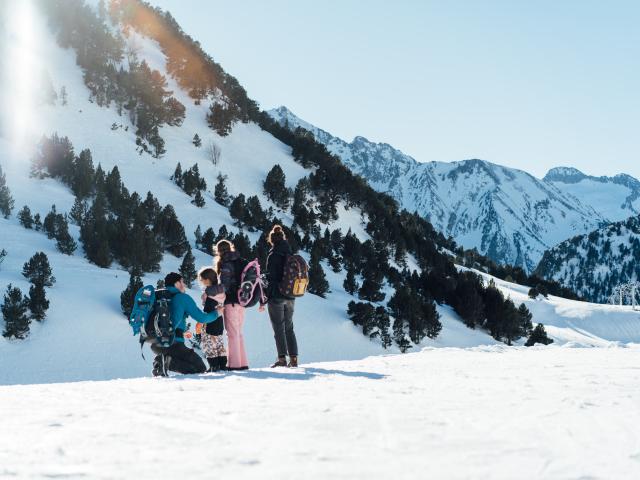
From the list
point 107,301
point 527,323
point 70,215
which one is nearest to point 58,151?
point 70,215

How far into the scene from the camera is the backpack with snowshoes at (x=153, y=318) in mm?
6879

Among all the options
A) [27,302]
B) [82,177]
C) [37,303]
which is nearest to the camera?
[27,302]

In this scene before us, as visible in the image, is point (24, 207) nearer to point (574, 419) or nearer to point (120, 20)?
point (574, 419)

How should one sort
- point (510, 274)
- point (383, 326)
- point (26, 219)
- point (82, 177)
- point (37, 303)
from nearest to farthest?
point (37, 303) → point (26, 219) → point (383, 326) → point (82, 177) → point (510, 274)

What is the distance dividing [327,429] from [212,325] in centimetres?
428

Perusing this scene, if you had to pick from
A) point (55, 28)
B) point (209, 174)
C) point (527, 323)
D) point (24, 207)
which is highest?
point (55, 28)

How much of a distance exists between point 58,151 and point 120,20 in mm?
25187

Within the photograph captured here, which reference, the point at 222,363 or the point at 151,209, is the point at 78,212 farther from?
the point at 222,363

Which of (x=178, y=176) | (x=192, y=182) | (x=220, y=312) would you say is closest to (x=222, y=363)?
(x=220, y=312)

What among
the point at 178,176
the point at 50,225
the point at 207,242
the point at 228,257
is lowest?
the point at 228,257

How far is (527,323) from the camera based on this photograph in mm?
32625

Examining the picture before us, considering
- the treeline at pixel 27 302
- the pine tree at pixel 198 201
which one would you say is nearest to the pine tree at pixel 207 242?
the pine tree at pixel 198 201

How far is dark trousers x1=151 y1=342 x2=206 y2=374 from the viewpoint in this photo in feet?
23.4

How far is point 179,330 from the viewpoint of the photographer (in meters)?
7.07
